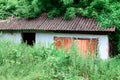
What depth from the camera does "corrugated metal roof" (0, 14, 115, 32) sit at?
15789 millimetres

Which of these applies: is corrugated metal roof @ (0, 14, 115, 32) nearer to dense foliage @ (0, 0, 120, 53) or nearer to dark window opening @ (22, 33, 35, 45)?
dense foliage @ (0, 0, 120, 53)

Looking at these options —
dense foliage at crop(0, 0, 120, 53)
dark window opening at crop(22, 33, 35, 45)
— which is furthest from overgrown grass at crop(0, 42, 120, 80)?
dark window opening at crop(22, 33, 35, 45)

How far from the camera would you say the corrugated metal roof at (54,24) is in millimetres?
15789

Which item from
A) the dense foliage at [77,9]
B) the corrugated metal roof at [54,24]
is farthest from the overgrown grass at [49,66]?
the dense foliage at [77,9]

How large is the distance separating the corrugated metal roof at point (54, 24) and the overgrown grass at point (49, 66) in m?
6.77

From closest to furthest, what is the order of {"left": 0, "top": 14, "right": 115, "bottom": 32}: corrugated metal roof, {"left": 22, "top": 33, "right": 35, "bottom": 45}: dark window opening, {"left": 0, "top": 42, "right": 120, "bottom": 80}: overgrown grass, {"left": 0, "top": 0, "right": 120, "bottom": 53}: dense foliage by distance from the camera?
{"left": 0, "top": 42, "right": 120, "bottom": 80}: overgrown grass < {"left": 0, "top": 14, "right": 115, "bottom": 32}: corrugated metal roof < {"left": 0, "top": 0, "right": 120, "bottom": 53}: dense foliage < {"left": 22, "top": 33, "right": 35, "bottom": 45}: dark window opening

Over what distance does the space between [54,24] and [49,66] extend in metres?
8.64

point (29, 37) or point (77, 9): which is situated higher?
point (77, 9)

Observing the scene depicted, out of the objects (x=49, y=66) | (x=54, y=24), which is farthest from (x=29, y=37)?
(x=49, y=66)

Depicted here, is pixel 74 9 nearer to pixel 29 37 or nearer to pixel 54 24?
pixel 54 24

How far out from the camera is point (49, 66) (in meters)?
8.33

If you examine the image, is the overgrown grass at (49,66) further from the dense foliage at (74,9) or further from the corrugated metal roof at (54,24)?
the dense foliage at (74,9)

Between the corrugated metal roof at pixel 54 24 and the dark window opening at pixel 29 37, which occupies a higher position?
the corrugated metal roof at pixel 54 24

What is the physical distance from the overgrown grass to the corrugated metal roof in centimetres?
677
